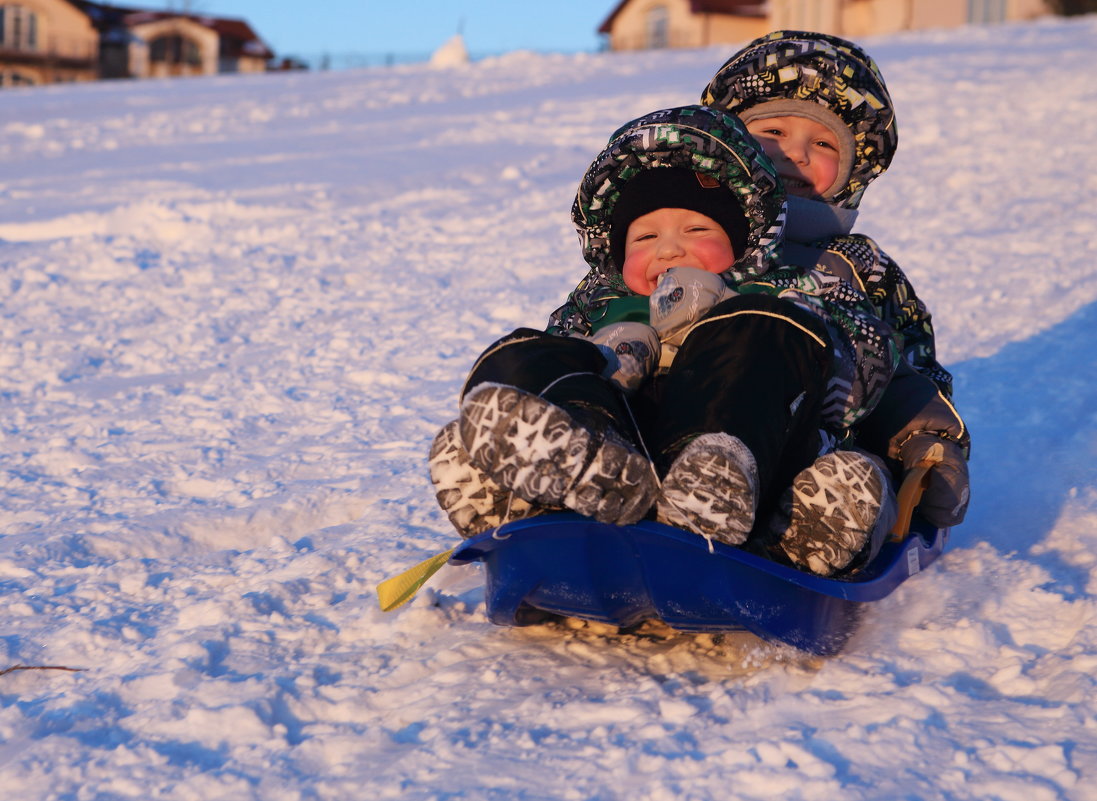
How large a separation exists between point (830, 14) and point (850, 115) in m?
23.8

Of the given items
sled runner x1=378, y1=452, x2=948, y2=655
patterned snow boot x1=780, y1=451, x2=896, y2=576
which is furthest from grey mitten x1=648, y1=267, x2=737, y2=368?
sled runner x1=378, y1=452, x2=948, y2=655

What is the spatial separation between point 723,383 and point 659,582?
353 mm

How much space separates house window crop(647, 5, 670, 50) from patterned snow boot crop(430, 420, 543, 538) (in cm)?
3003

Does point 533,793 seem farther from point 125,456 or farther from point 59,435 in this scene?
point 59,435

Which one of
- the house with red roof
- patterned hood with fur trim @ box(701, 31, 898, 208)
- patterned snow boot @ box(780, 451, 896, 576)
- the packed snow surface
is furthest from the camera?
the house with red roof

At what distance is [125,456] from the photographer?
11.9 ft

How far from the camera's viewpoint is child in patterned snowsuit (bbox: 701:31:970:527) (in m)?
2.71

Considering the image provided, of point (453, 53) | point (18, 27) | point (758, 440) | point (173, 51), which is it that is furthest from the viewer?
point (173, 51)

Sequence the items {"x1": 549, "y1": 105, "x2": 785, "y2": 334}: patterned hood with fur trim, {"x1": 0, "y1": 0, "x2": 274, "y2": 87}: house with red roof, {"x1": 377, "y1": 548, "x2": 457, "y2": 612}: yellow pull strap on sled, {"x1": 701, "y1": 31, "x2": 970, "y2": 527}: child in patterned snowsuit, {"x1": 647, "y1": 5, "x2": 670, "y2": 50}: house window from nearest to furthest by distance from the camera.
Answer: {"x1": 377, "y1": 548, "x2": 457, "y2": 612}: yellow pull strap on sled < {"x1": 549, "y1": 105, "x2": 785, "y2": 334}: patterned hood with fur trim < {"x1": 701, "y1": 31, "x2": 970, "y2": 527}: child in patterned snowsuit < {"x1": 647, "y1": 5, "x2": 670, "y2": 50}: house window < {"x1": 0, "y1": 0, "x2": 274, "y2": 87}: house with red roof

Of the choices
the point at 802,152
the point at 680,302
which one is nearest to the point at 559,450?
the point at 680,302

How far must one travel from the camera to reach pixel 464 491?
221 centimetres

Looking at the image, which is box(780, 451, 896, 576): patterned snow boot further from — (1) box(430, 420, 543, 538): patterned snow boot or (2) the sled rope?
(1) box(430, 420, 543, 538): patterned snow boot

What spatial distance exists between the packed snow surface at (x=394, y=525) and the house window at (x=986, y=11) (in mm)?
→ 15734

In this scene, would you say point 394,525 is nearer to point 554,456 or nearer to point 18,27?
point 554,456
